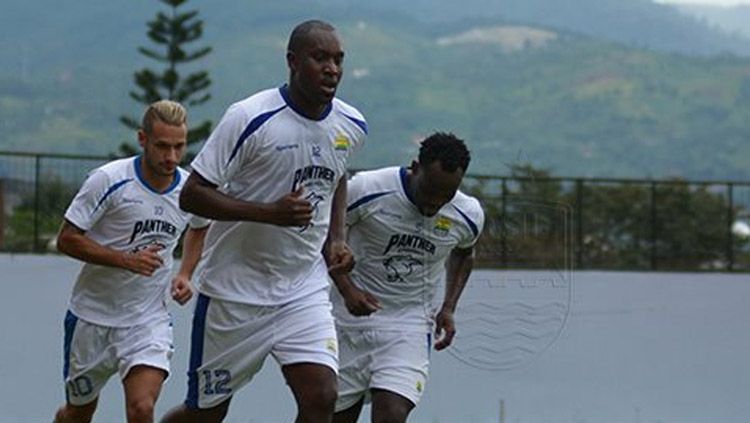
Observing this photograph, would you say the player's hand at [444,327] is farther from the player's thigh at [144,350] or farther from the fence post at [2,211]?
the fence post at [2,211]

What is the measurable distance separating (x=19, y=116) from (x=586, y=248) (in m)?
101

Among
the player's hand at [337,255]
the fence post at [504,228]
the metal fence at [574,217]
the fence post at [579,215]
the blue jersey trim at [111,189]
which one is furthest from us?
the fence post at [579,215]

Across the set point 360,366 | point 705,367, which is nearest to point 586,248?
point 705,367

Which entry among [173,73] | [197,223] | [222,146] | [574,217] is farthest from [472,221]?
[173,73]

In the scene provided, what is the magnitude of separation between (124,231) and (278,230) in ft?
4.37

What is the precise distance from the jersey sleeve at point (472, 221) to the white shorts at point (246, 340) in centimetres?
154

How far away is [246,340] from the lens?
297 inches

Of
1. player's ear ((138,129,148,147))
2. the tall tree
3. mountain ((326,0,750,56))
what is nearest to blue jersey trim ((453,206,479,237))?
player's ear ((138,129,148,147))

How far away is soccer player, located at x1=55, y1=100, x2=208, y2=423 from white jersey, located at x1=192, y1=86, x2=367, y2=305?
73cm

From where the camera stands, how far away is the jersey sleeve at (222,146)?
7.17 meters

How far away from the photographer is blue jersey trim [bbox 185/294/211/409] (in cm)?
762

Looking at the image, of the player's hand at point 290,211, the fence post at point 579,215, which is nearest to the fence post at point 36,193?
the fence post at point 579,215

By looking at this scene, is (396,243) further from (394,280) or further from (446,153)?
(446,153)

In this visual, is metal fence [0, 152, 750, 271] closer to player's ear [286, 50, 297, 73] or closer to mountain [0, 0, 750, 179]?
player's ear [286, 50, 297, 73]
